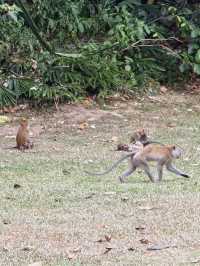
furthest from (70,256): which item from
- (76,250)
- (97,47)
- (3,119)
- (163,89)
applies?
(163,89)

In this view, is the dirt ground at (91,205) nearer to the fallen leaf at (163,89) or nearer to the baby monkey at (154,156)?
the baby monkey at (154,156)

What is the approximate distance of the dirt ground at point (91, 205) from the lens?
6840mm

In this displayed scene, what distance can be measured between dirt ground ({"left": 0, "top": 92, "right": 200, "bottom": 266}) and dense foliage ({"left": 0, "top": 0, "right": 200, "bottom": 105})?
226 centimetres

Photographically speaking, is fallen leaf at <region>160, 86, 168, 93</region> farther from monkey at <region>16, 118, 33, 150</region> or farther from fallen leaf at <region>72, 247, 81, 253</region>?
fallen leaf at <region>72, 247, 81, 253</region>

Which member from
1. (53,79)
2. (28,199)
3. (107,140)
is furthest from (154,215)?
(53,79)

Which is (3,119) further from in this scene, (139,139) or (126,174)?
(126,174)

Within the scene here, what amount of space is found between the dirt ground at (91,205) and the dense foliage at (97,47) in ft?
7.42

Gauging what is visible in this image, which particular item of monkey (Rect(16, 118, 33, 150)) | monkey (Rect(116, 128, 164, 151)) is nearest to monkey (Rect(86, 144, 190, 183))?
monkey (Rect(116, 128, 164, 151))

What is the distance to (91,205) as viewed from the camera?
844 centimetres

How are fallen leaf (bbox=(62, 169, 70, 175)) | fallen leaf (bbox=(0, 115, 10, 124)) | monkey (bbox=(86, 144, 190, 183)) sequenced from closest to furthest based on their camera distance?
1. monkey (bbox=(86, 144, 190, 183))
2. fallen leaf (bbox=(62, 169, 70, 175))
3. fallen leaf (bbox=(0, 115, 10, 124))

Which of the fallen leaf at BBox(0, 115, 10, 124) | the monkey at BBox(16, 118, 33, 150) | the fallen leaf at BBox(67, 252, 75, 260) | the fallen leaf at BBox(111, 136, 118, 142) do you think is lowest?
the fallen leaf at BBox(0, 115, 10, 124)

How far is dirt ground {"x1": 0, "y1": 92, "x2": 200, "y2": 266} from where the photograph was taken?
6840 mm

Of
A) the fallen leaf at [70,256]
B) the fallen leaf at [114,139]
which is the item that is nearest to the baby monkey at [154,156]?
the fallen leaf at [70,256]

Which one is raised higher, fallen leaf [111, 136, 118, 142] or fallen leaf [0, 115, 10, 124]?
fallen leaf [111, 136, 118, 142]
